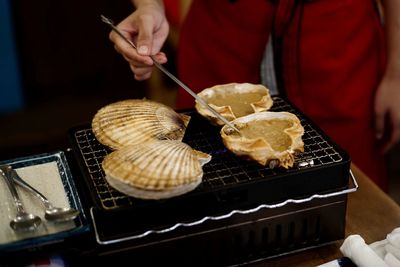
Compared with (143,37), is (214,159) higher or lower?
lower

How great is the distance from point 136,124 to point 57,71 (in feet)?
6.01

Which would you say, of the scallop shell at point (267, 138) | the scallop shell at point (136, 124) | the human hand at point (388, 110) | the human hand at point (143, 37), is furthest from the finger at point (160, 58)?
the human hand at point (388, 110)

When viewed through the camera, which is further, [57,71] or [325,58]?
[57,71]

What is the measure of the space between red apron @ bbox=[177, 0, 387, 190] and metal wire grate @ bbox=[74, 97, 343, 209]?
0.39m

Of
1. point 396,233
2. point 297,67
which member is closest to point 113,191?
point 396,233

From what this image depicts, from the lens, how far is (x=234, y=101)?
3.32 feet

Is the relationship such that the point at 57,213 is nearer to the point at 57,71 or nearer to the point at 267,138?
the point at 267,138

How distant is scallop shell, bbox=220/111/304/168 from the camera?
0.81 m

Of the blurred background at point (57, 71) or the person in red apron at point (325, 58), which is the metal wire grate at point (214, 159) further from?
the blurred background at point (57, 71)

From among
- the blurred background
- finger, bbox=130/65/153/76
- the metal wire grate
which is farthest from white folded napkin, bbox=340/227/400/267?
the blurred background

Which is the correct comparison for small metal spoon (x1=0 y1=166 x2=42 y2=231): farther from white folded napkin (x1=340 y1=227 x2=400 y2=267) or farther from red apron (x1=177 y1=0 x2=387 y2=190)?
red apron (x1=177 y1=0 x2=387 y2=190)

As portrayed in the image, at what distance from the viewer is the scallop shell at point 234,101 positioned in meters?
0.94

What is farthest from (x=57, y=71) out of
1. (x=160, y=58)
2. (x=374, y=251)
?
(x=374, y=251)

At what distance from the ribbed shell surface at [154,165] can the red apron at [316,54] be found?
1.93ft
